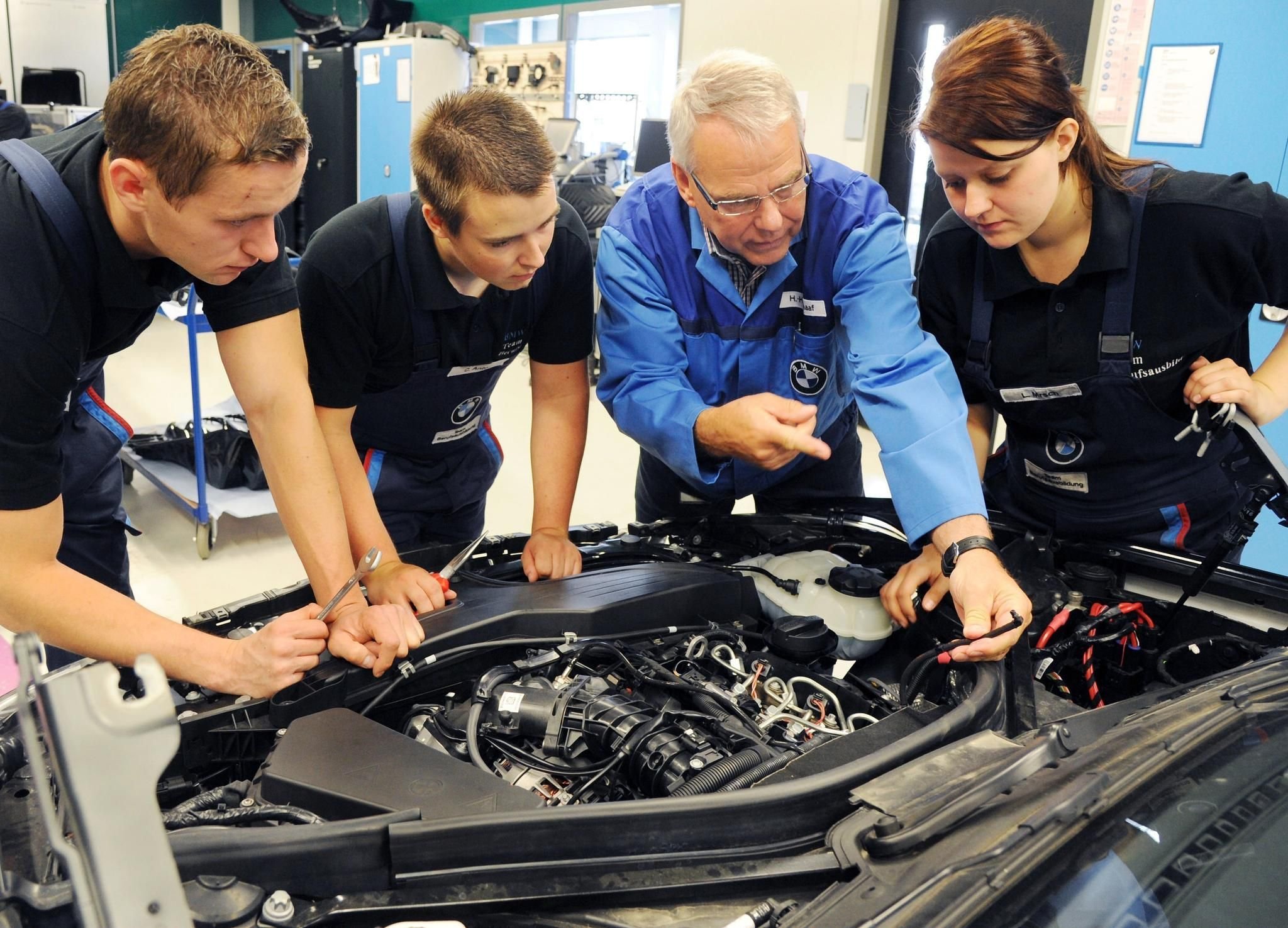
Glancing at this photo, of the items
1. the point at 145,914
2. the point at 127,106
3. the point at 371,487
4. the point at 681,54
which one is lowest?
the point at 371,487

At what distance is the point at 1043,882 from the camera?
816 millimetres

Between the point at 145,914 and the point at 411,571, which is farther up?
the point at 145,914

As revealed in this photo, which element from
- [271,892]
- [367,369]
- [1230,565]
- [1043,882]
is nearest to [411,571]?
[367,369]

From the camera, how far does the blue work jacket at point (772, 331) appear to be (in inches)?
60.2

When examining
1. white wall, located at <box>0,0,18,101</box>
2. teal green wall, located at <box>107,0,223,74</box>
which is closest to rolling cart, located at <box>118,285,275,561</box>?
white wall, located at <box>0,0,18,101</box>

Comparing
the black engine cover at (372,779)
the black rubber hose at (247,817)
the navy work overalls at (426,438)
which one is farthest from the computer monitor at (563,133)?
the black rubber hose at (247,817)

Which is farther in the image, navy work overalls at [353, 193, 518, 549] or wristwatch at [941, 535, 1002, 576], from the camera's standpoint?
navy work overalls at [353, 193, 518, 549]

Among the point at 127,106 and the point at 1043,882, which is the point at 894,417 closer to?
the point at 1043,882

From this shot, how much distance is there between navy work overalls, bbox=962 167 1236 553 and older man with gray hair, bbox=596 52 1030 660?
7.3 inches

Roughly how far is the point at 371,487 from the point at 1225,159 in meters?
3.20

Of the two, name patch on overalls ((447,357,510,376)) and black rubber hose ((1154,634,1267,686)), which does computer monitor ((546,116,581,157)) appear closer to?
name patch on overalls ((447,357,510,376))

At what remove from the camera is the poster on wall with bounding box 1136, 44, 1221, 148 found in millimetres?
3443

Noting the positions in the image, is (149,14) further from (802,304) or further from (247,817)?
(247,817)

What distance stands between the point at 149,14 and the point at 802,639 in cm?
Answer: 1303
